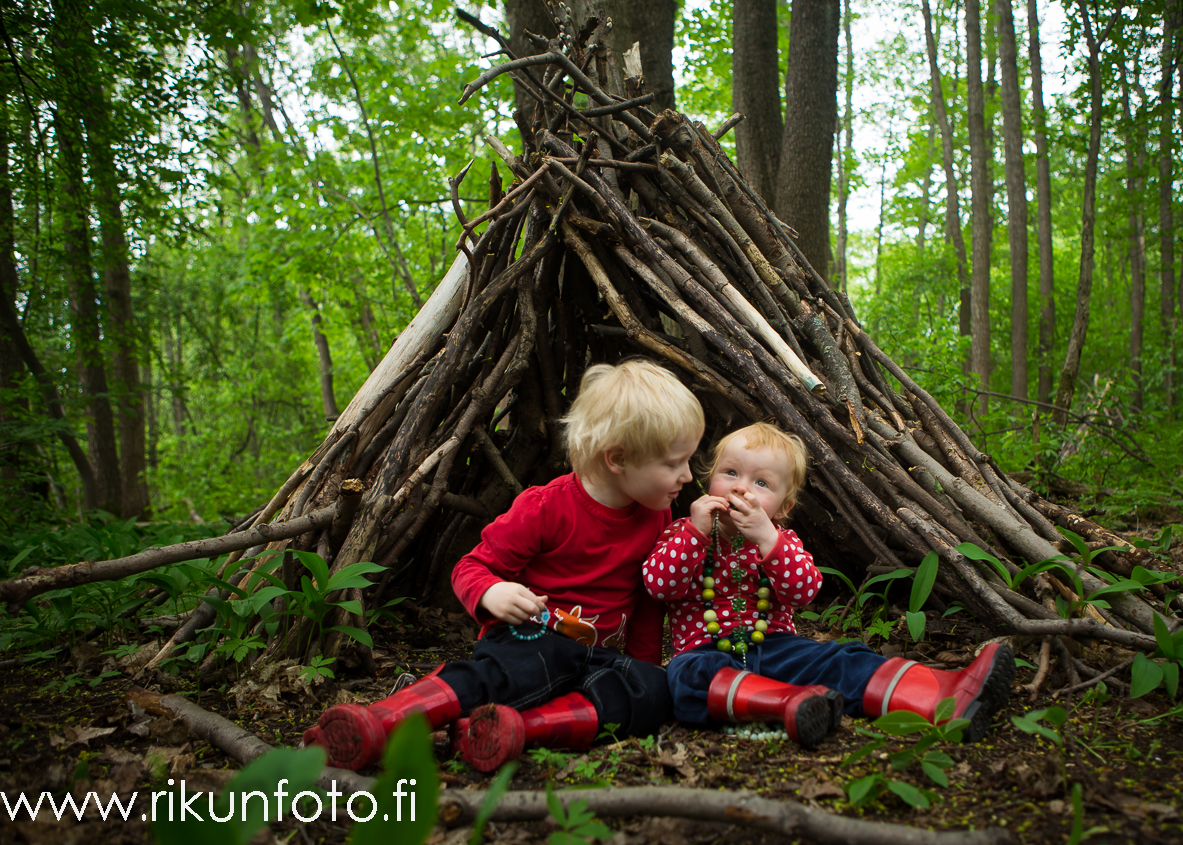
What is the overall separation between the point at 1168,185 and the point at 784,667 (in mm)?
11296

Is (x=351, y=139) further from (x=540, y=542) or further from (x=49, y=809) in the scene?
(x=49, y=809)

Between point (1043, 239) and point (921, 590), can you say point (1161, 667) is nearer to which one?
point (921, 590)

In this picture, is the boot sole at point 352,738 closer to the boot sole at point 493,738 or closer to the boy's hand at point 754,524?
the boot sole at point 493,738

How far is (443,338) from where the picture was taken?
10.7 feet

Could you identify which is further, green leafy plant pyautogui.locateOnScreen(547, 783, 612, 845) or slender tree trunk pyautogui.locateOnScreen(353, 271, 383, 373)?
slender tree trunk pyautogui.locateOnScreen(353, 271, 383, 373)

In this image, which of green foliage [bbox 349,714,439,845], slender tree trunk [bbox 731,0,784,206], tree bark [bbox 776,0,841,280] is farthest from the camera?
slender tree trunk [bbox 731,0,784,206]

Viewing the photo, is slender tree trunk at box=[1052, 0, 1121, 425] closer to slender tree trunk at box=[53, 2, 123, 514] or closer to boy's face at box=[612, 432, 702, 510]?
boy's face at box=[612, 432, 702, 510]

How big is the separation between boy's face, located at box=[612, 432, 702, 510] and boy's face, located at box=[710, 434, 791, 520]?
15cm

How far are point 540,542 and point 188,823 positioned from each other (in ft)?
4.73

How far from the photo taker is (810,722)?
1.78 m

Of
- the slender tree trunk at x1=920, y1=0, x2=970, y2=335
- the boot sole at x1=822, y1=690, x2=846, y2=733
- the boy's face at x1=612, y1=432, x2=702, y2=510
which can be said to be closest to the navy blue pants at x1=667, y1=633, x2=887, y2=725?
the boot sole at x1=822, y1=690, x2=846, y2=733

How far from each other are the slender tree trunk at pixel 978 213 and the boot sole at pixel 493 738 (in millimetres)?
10712

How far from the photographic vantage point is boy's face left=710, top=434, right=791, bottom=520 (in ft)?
7.38

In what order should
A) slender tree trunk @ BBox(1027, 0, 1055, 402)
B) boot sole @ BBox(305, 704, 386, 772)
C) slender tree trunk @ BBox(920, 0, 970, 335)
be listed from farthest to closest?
slender tree trunk @ BBox(920, 0, 970, 335), slender tree trunk @ BBox(1027, 0, 1055, 402), boot sole @ BBox(305, 704, 386, 772)
